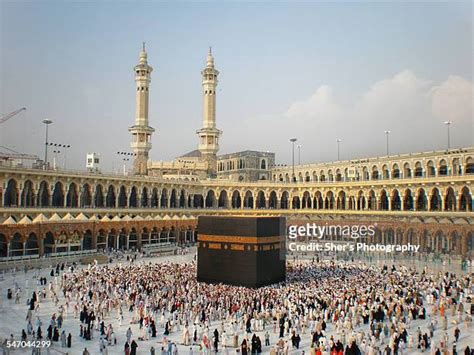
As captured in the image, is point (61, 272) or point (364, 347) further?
point (61, 272)

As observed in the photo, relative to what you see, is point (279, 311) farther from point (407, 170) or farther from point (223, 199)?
point (223, 199)

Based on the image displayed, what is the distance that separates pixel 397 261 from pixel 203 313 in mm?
16202

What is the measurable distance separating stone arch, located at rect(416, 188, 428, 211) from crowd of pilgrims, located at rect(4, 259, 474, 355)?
568 inches

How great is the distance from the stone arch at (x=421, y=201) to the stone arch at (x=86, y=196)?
23333mm

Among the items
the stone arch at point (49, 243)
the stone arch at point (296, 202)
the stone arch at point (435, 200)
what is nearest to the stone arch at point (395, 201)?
the stone arch at point (435, 200)

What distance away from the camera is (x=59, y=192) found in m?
30.7

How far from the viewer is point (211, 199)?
41875 millimetres

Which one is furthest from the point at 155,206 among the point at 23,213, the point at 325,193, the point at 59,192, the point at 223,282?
the point at 223,282

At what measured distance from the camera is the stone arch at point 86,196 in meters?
32.3

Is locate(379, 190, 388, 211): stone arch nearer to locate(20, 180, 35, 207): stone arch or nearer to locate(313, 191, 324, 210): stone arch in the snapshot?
locate(313, 191, 324, 210): stone arch

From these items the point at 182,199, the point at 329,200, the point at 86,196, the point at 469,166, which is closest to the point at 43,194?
the point at 86,196

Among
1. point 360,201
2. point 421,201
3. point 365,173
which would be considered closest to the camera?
point 421,201

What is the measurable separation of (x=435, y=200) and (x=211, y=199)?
Answer: 1843cm

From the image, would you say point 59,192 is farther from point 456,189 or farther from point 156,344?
point 456,189
